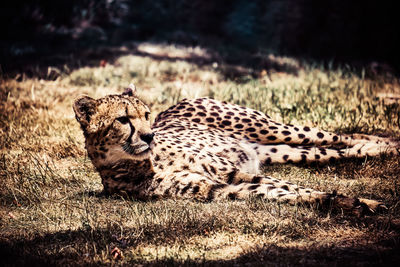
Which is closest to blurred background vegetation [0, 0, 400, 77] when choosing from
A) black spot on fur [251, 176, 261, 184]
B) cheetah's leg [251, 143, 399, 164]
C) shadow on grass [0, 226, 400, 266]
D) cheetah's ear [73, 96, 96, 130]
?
cheetah's leg [251, 143, 399, 164]

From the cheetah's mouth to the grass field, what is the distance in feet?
1.11

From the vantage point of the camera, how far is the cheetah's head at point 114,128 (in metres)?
3.08

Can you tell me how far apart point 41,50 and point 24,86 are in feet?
13.5

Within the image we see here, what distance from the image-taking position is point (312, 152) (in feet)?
13.6

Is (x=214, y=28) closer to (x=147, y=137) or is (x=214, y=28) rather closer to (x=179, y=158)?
(x=179, y=158)

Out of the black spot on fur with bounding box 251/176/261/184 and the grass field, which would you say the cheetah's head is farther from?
the black spot on fur with bounding box 251/176/261/184

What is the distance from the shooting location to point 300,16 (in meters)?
10.8

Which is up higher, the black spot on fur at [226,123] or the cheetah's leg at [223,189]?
the black spot on fur at [226,123]

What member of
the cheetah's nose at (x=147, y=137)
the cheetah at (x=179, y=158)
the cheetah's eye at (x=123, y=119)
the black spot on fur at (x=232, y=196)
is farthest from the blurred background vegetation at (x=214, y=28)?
the black spot on fur at (x=232, y=196)

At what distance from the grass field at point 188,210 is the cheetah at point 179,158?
11 cm

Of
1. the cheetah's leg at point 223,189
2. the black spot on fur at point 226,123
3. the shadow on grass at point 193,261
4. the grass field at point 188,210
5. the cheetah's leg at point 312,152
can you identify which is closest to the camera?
the shadow on grass at point 193,261

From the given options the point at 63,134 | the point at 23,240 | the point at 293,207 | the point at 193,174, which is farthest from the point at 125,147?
the point at 63,134

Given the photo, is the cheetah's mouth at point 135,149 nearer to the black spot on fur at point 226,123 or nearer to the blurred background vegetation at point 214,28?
the black spot on fur at point 226,123

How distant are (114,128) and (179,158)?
56 cm
